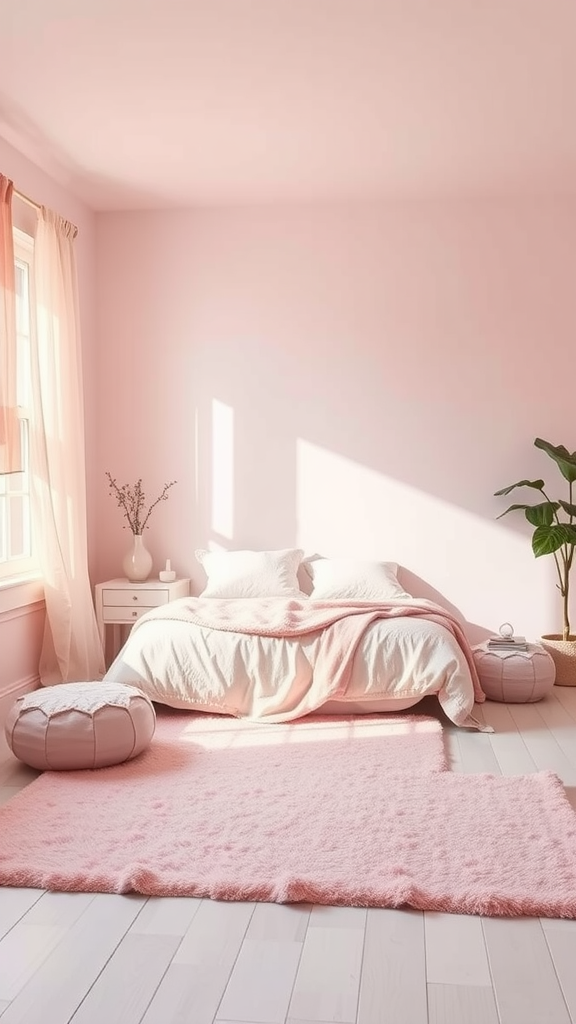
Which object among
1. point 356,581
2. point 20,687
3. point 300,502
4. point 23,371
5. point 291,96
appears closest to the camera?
point 291,96

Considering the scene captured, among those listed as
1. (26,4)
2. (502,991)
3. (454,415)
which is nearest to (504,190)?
(454,415)

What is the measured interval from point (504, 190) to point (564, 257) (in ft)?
1.74

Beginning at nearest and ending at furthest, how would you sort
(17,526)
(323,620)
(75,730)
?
(75,730) < (323,620) < (17,526)

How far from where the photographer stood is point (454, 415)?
5879mm

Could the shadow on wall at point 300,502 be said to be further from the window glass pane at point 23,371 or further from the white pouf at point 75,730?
the white pouf at point 75,730

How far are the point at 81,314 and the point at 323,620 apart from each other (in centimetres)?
255

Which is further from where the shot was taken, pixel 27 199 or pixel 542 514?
pixel 542 514

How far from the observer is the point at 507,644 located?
5.19m

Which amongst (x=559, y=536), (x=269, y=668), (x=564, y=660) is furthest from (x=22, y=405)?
(x=564, y=660)

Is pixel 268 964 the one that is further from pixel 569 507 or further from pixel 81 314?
pixel 81 314

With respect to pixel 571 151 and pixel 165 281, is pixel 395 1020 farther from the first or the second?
pixel 165 281

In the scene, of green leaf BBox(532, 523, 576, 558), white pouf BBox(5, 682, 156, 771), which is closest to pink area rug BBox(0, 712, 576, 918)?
white pouf BBox(5, 682, 156, 771)

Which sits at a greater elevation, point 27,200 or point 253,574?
point 27,200

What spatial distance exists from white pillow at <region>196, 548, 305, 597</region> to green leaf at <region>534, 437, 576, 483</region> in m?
1.54
